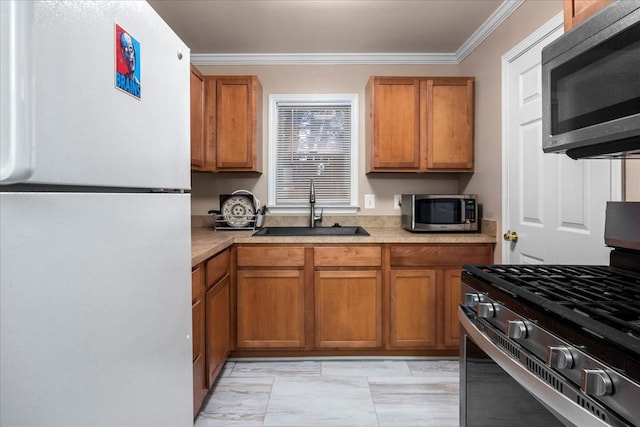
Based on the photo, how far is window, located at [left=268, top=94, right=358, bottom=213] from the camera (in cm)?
324

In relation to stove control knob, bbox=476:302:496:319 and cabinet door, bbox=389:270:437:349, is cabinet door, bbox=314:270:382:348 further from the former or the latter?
stove control knob, bbox=476:302:496:319

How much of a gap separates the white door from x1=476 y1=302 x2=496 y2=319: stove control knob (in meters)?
0.90

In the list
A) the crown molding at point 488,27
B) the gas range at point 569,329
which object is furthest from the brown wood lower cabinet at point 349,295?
the crown molding at point 488,27

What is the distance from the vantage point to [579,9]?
1304 mm

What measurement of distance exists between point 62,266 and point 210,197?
2772 millimetres

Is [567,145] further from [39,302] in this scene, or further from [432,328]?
[432,328]

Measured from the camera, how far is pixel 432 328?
2.59 m

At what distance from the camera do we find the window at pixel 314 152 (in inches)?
128

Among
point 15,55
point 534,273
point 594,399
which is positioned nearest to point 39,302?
point 15,55

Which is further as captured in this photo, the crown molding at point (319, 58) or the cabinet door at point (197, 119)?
the crown molding at point (319, 58)

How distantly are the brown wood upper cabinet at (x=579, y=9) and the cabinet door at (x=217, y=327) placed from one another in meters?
1.99

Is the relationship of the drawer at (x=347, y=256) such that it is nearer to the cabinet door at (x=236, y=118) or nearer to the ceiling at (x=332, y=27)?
the cabinet door at (x=236, y=118)

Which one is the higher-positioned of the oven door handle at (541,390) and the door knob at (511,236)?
the door knob at (511,236)

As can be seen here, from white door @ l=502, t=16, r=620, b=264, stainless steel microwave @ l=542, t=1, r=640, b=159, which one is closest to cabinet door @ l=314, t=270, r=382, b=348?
white door @ l=502, t=16, r=620, b=264
